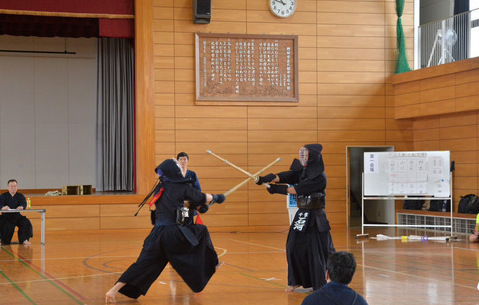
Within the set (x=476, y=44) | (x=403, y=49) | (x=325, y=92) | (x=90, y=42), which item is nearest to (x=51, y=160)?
(x=90, y=42)

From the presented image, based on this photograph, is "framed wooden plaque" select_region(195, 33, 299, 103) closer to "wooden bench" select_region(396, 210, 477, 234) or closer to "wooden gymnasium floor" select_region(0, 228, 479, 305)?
"wooden gymnasium floor" select_region(0, 228, 479, 305)

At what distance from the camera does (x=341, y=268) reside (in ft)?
11.4

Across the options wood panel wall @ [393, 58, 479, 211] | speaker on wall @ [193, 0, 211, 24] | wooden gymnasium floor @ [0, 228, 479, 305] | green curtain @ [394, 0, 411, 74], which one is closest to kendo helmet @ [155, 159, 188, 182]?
wooden gymnasium floor @ [0, 228, 479, 305]

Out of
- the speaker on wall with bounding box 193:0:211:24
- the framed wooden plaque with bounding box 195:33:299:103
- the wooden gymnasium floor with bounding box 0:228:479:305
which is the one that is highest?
the speaker on wall with bounding box 193:0:211:24

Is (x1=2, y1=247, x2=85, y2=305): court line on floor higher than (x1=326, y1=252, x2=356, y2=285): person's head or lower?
lower

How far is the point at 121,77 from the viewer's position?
55.6 ft

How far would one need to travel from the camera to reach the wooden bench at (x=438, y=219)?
43.5 feet

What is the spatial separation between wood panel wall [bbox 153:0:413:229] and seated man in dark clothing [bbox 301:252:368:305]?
10947mm

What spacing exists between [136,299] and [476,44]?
9912mm

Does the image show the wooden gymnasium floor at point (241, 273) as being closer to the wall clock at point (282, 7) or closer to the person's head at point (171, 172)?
the person's head at point (171, 172)

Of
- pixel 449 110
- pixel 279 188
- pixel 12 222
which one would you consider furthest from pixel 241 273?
pixel 449 110

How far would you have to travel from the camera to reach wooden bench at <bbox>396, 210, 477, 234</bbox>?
13273 mm

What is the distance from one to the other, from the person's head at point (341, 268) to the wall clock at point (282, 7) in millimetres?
11906

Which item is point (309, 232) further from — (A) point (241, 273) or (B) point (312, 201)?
(A) point (241, 273)
